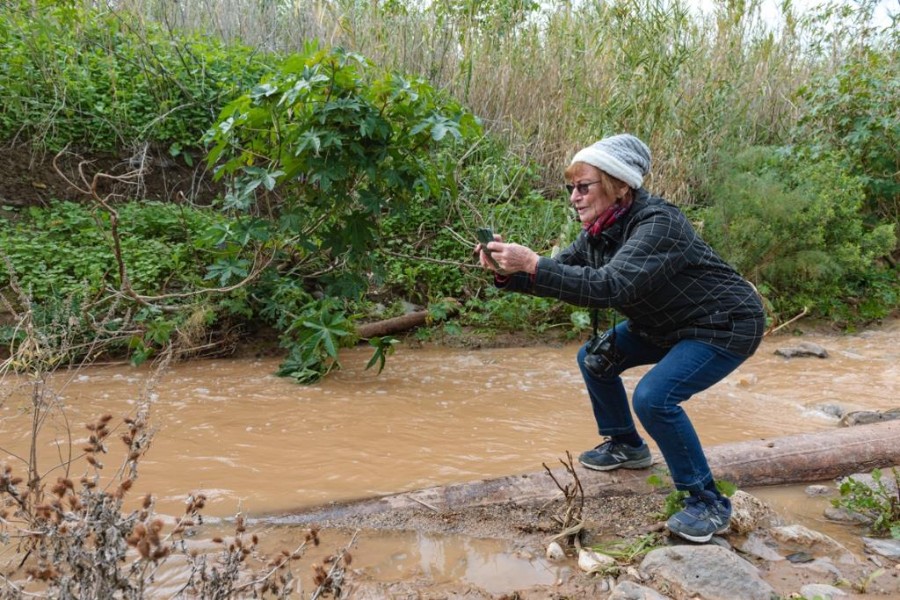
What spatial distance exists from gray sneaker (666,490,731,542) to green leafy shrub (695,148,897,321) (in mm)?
4647

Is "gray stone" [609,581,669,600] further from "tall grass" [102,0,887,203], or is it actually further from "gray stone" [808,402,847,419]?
"tall grass" [102,0,887,203]

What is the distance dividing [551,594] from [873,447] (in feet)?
6.42

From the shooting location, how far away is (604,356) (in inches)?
110

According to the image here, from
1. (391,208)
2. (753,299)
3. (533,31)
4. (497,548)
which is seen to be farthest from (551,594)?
(533,31)

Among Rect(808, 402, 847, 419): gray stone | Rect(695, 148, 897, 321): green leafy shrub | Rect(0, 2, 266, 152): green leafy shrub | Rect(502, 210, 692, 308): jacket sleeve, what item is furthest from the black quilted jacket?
Rect(0, 2, 266, 152): green leafy shrub

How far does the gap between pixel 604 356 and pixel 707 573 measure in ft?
2.96

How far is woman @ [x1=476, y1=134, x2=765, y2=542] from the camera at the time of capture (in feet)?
7.65

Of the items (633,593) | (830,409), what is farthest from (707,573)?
(830,409)

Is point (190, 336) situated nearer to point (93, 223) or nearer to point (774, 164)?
point (93, 223)

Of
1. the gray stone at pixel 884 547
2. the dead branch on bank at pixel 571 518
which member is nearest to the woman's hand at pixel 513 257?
the dead branch on bank at pixel 571 518

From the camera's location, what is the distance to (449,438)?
382 cm

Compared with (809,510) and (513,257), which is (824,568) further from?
(513,257)

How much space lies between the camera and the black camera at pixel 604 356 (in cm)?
278

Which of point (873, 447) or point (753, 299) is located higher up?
point (753, 299)
